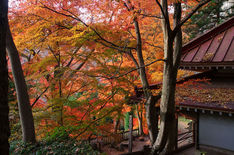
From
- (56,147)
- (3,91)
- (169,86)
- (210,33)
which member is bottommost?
(56,147)

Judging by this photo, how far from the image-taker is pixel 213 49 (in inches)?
275

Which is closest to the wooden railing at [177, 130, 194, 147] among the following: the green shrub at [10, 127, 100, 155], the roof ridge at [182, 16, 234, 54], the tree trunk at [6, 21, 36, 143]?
the roof ridge at [182, 16, 234, 54]

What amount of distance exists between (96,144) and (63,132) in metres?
6.78

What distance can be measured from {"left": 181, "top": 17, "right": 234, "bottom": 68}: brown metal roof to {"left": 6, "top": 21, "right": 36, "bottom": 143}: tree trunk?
7.17m

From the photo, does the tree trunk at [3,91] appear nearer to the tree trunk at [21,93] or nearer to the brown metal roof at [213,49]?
the tree trunk at [21,93]

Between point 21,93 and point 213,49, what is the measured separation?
8520 mm

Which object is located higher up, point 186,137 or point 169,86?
point 169,86

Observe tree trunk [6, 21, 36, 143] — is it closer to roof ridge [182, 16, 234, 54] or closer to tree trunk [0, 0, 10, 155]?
tree trunk [0, 0, 10, 155]

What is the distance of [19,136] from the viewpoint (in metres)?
7.95

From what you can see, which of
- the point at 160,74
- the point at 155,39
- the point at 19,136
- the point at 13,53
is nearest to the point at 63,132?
the point at 19,136

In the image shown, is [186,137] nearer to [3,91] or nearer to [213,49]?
[213,49]

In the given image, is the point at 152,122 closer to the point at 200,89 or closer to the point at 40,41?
the point at 200,89

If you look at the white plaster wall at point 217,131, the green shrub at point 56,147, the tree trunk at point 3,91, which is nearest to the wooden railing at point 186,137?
the white plaster wall at point 217,131

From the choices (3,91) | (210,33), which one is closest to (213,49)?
(210,33)
